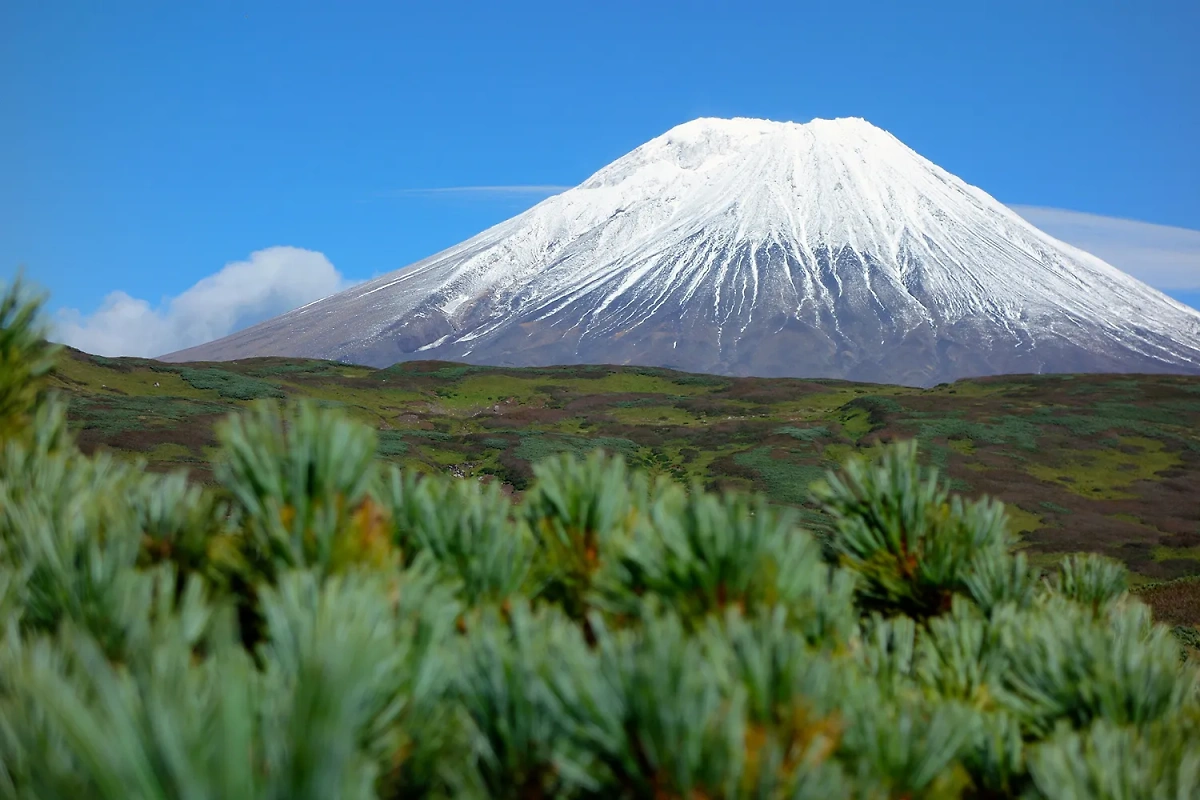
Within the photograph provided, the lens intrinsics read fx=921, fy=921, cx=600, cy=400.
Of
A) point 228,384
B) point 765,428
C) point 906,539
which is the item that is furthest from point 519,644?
point 228,384

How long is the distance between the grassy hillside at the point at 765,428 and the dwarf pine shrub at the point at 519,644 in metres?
16.5

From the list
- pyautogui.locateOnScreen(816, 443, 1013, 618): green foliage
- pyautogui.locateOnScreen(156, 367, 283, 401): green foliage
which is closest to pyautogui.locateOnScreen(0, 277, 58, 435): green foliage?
pyautogui.locateOnScreen(816, 443, 1013, 618): green foliage

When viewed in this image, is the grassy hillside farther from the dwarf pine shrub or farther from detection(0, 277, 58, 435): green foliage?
detection(0, 277, 58, 435): green foliage

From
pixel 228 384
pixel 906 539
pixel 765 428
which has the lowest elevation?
pixel 765 428

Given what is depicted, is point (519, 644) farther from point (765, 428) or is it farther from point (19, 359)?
point (765, 428)

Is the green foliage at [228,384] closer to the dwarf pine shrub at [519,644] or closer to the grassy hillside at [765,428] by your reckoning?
the grassy hillside at [765,428]

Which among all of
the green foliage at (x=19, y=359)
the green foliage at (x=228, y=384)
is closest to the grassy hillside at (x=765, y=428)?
the green foliage at (x=228, y=384)

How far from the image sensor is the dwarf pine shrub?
1.38 m

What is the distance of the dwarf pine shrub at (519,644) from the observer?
4.52ft

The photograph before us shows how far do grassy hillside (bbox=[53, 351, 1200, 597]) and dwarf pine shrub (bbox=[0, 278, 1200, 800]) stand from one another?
16476 millimetres

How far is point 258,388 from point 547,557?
181 feet

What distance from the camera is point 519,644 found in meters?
1.96

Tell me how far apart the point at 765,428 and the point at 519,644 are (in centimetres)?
4895

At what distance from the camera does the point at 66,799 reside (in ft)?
4.18
